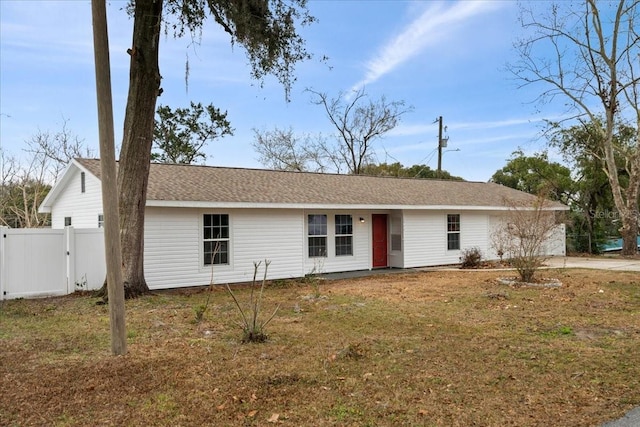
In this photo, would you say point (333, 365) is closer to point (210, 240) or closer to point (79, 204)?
point (210, 240)

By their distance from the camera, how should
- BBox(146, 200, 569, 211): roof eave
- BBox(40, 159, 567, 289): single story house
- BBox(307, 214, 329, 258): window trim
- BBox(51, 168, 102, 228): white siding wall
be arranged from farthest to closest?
BBox(307, 214, 329, 258): window trim, BBox(51, 168, 102, 228): white siding wall, BBox(40, 159, 567, 289): single story house, BBox(146, 200, 569, 211): roof eave

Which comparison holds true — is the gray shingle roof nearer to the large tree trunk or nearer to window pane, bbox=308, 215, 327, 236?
window pane, bbox=308, 215, 327, 236

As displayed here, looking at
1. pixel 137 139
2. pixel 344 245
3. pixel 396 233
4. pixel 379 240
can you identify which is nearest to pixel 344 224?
pixel 344 245

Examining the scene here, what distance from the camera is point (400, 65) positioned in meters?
21.0

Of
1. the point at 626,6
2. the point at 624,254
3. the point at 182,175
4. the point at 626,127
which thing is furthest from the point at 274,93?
the point at 626,127

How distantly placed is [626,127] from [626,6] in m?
7.61

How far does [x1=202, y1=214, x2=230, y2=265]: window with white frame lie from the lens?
12445 mm

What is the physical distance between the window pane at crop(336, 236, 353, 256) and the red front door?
1199mm

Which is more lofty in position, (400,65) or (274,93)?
(400,65)

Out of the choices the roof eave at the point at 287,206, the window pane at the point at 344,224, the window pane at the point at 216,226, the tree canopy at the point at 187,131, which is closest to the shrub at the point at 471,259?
the roof eave at the point at 287,206

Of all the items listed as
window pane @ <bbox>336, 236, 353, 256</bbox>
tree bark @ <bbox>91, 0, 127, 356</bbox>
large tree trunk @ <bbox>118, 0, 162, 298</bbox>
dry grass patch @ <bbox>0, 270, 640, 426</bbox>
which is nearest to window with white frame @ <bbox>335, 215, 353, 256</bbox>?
window pane @ <bbox>336, 236, 353, 256</bbox>

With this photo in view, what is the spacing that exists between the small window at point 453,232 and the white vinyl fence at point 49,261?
40.7 ft

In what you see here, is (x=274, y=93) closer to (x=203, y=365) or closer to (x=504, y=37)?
(x=203, y=365)

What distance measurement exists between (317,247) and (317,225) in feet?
2.39
